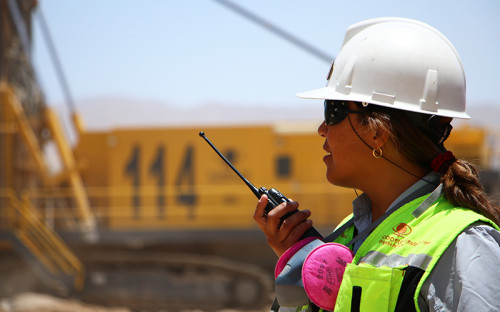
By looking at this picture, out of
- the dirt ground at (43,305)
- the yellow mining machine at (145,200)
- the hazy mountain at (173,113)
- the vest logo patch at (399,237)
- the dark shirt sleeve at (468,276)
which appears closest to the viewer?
the dark shirt sleeve at (468,276)

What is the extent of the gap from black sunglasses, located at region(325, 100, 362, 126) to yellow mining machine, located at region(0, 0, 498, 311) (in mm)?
8733

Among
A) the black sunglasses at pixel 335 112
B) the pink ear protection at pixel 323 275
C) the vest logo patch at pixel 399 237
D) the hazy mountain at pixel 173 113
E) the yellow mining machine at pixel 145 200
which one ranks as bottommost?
the hazy mountain at pixel 173 113

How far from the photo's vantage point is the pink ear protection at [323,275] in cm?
141

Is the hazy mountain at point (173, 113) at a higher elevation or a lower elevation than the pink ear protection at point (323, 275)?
lower

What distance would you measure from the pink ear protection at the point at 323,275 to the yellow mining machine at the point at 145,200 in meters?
8.80

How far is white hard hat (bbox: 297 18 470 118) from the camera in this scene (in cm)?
147

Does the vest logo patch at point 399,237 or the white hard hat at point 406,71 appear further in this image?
the white hard hat at point 406,71

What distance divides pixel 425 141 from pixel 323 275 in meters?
0.43

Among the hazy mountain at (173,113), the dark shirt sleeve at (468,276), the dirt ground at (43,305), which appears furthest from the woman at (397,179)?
the hazy mountain at (173,113)

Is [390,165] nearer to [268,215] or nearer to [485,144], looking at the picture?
[268,215]

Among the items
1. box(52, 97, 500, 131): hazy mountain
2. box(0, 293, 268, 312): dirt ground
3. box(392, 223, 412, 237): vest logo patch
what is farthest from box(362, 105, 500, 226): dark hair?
box(52, 97, 500, 131): hazy mountain

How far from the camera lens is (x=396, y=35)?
151cm

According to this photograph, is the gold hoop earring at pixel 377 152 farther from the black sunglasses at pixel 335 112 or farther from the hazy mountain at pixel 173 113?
the hazy mountain at pixel 173 113

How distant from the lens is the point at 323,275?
1406 mm
